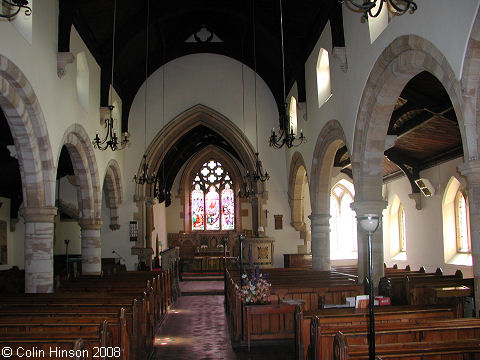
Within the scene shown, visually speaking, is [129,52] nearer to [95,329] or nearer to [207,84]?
[207,84]

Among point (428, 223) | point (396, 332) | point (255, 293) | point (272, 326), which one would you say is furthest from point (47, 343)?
point (428, 223)

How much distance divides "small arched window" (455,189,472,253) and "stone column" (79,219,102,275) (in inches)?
387

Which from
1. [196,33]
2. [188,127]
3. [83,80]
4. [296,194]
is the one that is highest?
[196,33]

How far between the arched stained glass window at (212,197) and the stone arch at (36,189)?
16.7 m

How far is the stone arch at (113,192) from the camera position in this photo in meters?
17.0

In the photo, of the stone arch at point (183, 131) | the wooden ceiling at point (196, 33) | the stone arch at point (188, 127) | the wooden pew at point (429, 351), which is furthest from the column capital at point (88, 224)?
the wooden pew at point (429, 351)

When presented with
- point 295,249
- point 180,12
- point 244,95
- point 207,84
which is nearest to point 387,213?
point 295,249

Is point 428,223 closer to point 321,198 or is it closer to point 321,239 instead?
point 321,239

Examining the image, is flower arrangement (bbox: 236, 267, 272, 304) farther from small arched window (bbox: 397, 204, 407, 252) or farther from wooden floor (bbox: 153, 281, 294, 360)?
small arched window (bbox: 397, 204, 407, 252)

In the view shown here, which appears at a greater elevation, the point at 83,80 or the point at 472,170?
the point at 83,80

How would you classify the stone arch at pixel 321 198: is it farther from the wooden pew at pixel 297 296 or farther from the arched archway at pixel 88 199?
the arched archway at pixel 88 199

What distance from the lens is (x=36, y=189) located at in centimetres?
977

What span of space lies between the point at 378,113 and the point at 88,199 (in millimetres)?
8416

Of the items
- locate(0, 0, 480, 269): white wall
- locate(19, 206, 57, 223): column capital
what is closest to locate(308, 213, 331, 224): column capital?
locate(0, 0, 480, 269): white wall
